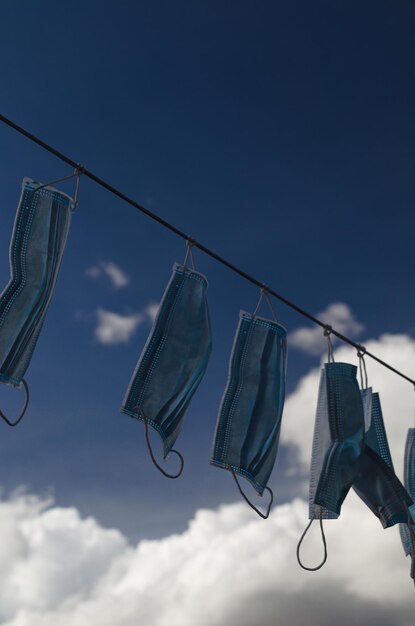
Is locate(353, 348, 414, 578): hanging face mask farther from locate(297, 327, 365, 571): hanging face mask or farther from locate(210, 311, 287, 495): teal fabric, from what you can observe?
locate(210, 311, 287, 495): teal fabric

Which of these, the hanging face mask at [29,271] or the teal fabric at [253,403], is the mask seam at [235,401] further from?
the hanging face mask at [29,271]

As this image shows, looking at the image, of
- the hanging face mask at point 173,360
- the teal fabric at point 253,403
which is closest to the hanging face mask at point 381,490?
the teal fabric at point 253,403

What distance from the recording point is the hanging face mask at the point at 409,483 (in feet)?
15.3

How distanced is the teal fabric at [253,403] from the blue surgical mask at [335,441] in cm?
37

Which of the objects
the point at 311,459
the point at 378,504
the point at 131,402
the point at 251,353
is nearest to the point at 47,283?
the point at 131,402

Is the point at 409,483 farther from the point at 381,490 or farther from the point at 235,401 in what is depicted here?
the point at 235,401

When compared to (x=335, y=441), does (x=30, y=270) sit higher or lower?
lower

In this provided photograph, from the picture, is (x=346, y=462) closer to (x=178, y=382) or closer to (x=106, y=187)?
(x=178, y=382)

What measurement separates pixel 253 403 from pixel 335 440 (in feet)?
2.06

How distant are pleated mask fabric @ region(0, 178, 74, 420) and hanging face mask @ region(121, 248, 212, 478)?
594 mm

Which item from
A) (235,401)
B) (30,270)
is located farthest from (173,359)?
(30,270)

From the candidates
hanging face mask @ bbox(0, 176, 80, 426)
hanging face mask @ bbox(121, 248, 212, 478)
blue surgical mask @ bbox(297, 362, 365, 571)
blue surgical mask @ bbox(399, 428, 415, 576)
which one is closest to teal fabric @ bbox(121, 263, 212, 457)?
hanging face mask @ bbox(121, 248, 212, 478)

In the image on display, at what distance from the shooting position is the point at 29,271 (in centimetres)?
306

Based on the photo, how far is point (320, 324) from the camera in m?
4.72
